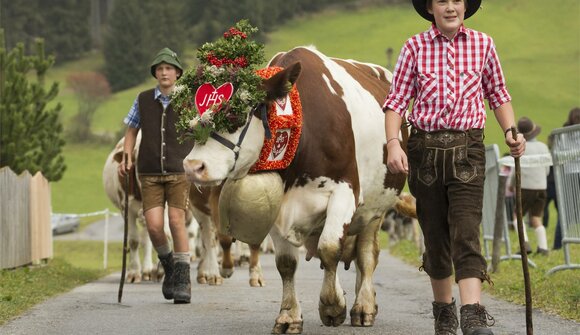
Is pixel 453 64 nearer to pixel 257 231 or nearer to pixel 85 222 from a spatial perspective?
pixel 257 231

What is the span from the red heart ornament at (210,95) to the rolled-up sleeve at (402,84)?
4.47 ft

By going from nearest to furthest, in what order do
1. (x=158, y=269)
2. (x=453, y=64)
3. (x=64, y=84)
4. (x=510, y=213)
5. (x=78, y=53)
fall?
(x=453, y=64)
(x=158, y=269)
(x=510, y=213)
(x=64, y=84)
(x=78, y=53)

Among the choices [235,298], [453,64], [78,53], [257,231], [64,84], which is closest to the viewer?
[453,64]

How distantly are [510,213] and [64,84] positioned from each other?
339ft

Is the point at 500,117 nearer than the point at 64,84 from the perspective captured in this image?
Yes

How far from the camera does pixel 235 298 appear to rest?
12336mm

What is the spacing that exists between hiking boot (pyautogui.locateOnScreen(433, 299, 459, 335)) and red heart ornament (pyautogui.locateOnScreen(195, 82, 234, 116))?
1962 millimetres

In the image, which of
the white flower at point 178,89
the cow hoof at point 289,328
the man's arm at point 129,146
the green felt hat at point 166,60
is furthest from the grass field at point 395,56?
the white flower at point 178,89

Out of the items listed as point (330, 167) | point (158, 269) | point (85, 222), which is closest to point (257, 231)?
point (330, 167)

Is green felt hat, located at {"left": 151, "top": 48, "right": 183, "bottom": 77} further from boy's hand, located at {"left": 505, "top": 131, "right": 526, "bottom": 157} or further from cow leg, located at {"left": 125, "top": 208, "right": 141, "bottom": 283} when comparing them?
boy's hand, located at {"left": 505, "top": 131, "right": 526, "bottom": 157}

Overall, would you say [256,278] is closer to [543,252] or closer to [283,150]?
[543,252]

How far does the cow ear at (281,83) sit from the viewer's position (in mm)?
8453

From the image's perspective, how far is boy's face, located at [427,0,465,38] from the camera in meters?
7.14

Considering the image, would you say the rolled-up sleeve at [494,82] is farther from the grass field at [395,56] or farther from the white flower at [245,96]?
the grass field at [395,56]
